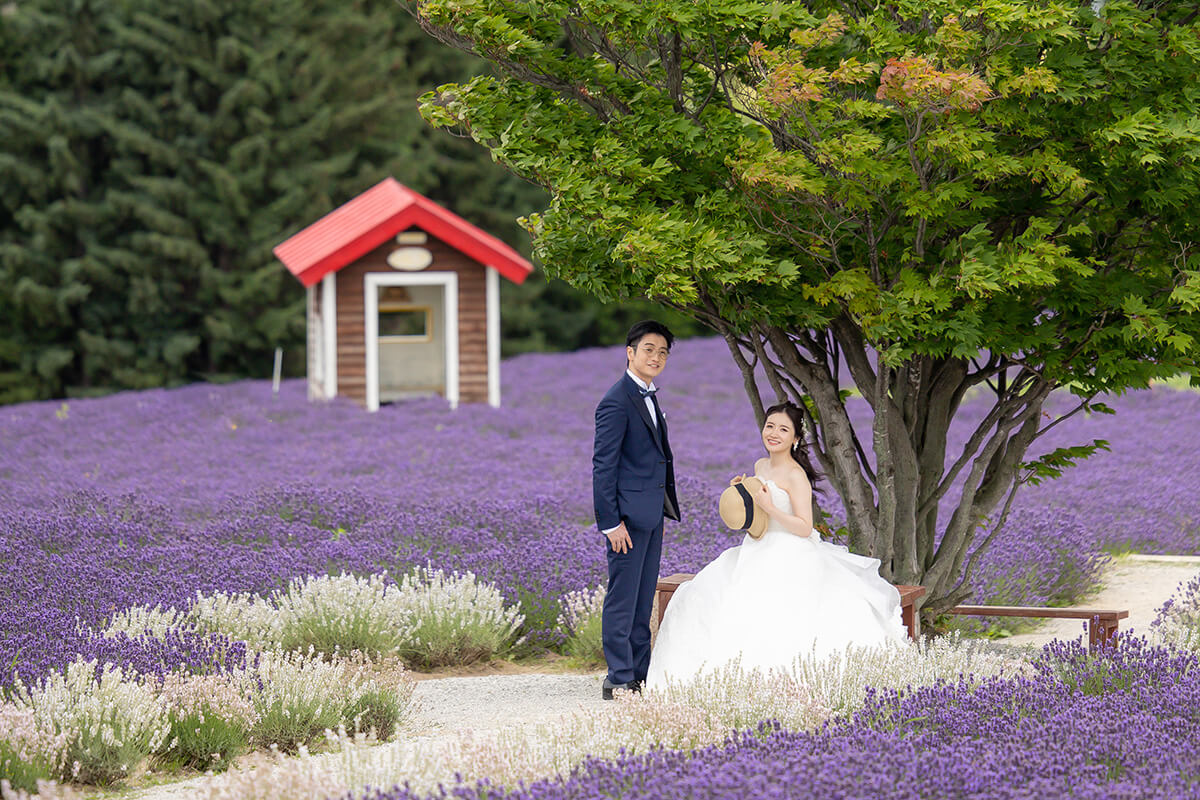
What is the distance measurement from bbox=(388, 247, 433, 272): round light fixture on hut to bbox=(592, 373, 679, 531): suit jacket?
11.9 m

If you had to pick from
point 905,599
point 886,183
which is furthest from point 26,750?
point 886,183

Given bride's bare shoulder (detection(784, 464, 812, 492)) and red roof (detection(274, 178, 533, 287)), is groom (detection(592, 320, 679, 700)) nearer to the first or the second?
bride's bare shoulder (detection(784, 464, 812, 492))

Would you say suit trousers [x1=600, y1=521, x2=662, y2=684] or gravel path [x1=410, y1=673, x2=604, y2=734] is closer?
gravel path [x1=410, y1=673, x2=604, y2=734]

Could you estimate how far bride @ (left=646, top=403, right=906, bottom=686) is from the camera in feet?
18.4

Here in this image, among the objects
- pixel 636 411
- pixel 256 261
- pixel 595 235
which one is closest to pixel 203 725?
pixel 636 411

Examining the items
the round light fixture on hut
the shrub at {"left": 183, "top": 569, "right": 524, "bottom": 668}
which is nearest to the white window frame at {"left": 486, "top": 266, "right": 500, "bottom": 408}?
the round light fixture on hut

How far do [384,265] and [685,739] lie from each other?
13804 mm

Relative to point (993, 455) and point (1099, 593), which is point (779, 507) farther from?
point (1099, 593)

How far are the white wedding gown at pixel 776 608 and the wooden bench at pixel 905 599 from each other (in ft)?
0.38

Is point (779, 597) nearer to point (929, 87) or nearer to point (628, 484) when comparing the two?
point (628, 484)

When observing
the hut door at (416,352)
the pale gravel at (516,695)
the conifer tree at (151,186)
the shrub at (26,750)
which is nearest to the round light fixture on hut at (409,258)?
the hut door at (416,352)

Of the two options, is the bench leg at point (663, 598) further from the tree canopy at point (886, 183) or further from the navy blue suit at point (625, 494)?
the tree canopy at point (886, 183)

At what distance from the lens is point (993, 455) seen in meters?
6.46

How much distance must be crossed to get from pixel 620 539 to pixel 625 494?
0.70 ft
